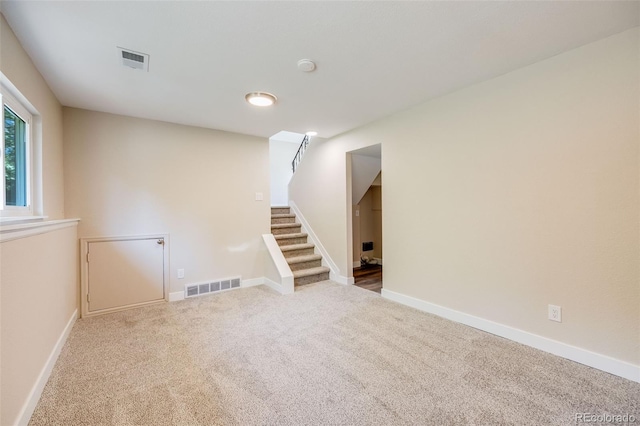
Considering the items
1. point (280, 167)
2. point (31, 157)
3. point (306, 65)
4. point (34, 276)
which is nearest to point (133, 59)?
point (31, 157)

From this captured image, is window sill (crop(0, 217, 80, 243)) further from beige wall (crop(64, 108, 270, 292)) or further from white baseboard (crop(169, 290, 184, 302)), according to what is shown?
white baseboard (crop(169, 290, 184, 302))


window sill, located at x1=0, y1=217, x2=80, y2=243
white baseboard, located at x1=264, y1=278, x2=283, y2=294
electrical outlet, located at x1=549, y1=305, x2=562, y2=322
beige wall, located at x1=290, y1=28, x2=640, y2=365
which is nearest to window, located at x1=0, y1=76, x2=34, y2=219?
window sill, located at x1=0, y1=217, x2=80, y2=243

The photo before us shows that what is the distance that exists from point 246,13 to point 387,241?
277 cm

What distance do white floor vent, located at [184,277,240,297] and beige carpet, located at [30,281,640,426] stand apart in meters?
0.75

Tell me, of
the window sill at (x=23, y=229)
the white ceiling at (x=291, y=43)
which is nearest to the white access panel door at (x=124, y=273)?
the window sill at (x=23, y=229)

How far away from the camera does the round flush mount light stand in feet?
8.74

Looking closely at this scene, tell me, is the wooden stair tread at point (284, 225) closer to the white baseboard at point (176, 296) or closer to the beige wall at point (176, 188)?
the beige wall at point (176, 188)

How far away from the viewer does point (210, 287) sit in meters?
3.72

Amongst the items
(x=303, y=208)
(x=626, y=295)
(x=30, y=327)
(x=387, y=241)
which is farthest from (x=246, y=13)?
(x=303, y=208)

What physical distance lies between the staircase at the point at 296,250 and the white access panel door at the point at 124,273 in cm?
176

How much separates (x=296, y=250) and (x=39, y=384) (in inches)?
126

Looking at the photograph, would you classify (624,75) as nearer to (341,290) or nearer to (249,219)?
(341,290)

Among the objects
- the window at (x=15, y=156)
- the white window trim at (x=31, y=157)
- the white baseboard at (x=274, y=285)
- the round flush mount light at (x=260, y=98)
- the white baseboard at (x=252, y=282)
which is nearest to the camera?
the window at (x=15, y=156)

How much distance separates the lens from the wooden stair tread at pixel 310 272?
4.05 meters
